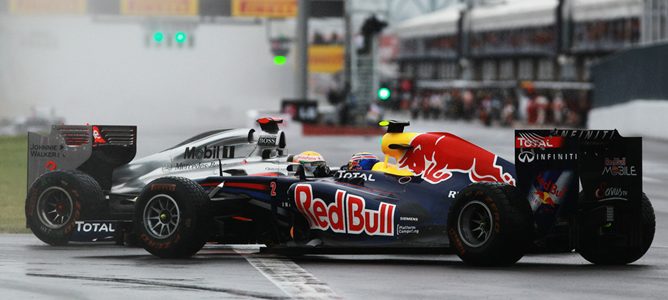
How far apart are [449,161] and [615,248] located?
4.78 ft

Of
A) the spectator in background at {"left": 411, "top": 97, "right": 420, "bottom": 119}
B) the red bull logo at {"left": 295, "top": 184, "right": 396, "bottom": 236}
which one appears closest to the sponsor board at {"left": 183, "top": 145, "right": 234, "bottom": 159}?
the red bull logo at {"left": 295, "top": 184, "right": 396, "bottom": 236}

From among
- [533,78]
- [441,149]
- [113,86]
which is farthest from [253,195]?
[113,86]

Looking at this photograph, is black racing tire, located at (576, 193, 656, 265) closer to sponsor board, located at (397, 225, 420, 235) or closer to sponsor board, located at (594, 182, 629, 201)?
sponsor board, located at (594, 182, 629, 201)

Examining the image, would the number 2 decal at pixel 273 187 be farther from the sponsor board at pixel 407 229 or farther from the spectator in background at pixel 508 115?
the spectator in background at pixel 508 115

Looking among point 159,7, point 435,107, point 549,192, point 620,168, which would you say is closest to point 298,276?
point 549,192

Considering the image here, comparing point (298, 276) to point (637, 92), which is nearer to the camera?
point (298, 276)

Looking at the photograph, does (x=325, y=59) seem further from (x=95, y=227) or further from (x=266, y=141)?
(x=95, y=227)

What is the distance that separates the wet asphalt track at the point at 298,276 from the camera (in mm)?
10766

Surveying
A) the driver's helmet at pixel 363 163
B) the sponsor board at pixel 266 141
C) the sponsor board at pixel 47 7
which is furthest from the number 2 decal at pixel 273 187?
the sponsor board at pixel 47 7

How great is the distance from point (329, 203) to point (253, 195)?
27.6 inches

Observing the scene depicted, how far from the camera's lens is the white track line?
10.7 meters

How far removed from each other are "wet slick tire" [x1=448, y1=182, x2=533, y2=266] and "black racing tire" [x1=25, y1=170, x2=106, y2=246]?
12.2 ft

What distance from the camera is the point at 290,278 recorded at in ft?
38.6

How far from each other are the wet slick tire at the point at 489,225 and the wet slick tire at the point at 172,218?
2055 mm
